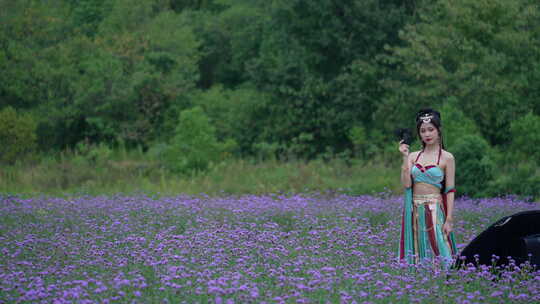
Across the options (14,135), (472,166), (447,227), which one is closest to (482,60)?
(472,166)

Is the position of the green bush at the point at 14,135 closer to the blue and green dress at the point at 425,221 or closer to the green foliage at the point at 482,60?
the green foliage at the point at 482,60

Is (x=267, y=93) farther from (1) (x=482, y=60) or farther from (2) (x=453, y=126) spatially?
(2) (x=453, y=126)

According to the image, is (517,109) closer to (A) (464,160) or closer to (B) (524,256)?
(A) (464,160)

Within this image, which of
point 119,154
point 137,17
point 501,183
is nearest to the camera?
point 501,183

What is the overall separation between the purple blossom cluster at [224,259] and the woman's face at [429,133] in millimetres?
1116

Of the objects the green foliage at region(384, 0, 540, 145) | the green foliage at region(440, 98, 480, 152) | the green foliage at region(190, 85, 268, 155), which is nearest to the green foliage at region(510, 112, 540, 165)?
the green foliage at region(440, 98, 480, 152)

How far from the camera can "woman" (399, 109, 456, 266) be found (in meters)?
5.75

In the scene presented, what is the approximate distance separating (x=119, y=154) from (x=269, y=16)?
6870 mm

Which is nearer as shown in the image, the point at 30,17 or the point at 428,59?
the point at 428,59

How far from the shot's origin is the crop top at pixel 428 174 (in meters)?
5.77

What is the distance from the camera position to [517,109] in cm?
1727

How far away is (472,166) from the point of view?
459 inches

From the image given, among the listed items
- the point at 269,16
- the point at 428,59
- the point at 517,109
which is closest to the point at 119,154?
the point at 269,16

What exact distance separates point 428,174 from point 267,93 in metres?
15.6
